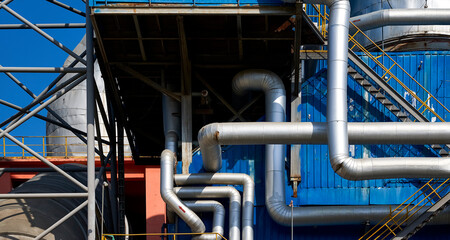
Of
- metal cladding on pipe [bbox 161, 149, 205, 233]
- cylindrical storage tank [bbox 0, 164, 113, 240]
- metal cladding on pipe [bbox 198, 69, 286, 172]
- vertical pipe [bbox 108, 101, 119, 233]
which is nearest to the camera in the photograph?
cylindrical storage tank [bbox 0, 164, 113, 240]

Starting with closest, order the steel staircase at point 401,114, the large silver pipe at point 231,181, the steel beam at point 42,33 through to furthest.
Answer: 1. the steel beam at point 42,33
2. the steel staircase at point 401,114
3. the large silver pipe at point 231,181

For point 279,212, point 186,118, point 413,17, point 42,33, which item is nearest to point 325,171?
point 279,212

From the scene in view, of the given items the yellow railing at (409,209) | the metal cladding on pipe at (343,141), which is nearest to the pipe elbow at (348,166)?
the metal cladding on pipe at (343,141)

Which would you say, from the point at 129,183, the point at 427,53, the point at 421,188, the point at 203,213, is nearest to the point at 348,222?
the point at 421,188

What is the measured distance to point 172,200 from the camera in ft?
68.9

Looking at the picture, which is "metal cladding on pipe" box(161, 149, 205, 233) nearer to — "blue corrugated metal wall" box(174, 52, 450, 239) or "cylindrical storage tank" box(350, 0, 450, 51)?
"blue corrugated metal wall" box(174, 52, 450, 239)

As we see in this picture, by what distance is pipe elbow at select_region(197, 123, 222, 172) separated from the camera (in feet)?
67.0

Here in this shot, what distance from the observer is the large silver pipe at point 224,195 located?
70.9ft

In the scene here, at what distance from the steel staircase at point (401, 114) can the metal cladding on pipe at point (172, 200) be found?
510cm

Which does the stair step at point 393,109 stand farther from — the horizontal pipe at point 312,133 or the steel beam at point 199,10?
the steel beam at point 199,10

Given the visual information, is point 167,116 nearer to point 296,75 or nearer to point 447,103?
point 296,75

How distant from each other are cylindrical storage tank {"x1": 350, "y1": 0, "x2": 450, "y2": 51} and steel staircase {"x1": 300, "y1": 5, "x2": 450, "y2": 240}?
3.22 meters

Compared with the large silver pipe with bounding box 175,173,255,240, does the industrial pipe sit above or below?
above

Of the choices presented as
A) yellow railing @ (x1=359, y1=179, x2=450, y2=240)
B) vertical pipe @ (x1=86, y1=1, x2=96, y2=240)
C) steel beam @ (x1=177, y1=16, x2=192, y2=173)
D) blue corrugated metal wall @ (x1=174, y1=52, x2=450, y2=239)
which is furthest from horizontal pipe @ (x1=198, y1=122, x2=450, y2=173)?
vertical pipe @ (x1=86, y1=1, x2=96, y2=240)
